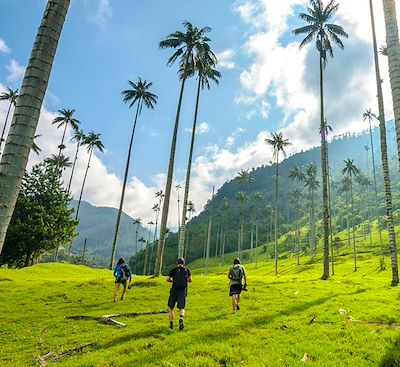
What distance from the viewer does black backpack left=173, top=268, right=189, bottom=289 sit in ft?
48.7

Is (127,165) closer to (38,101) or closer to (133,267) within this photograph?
(38,101)

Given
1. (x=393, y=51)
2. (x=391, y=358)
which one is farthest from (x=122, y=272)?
(x=393, y=51)

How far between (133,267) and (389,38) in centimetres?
16115

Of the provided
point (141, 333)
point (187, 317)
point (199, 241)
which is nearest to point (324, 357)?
point (141, 333)

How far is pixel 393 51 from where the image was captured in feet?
36.2

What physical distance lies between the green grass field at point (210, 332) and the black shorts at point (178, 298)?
92cm

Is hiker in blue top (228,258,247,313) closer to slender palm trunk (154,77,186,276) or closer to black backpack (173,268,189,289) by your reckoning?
black backpack (173,268,189,289)

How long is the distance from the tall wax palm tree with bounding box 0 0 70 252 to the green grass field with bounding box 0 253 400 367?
6319mm

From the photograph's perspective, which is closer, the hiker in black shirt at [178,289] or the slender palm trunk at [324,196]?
the hiker in black shirt at [178,289]

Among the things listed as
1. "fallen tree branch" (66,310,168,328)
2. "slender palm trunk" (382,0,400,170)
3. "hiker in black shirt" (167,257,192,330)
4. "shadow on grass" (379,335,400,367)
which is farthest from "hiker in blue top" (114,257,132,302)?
"slender palm trunk" (382,0,400,170)

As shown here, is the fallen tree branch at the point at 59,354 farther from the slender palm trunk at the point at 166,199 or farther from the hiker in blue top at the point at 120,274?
the slender palm trunk at the point at 166,199

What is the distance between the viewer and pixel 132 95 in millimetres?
57531

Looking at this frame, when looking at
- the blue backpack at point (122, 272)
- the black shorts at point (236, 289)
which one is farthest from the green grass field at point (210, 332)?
the blue backpack at point (122, 272)

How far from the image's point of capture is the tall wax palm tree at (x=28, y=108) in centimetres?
591
